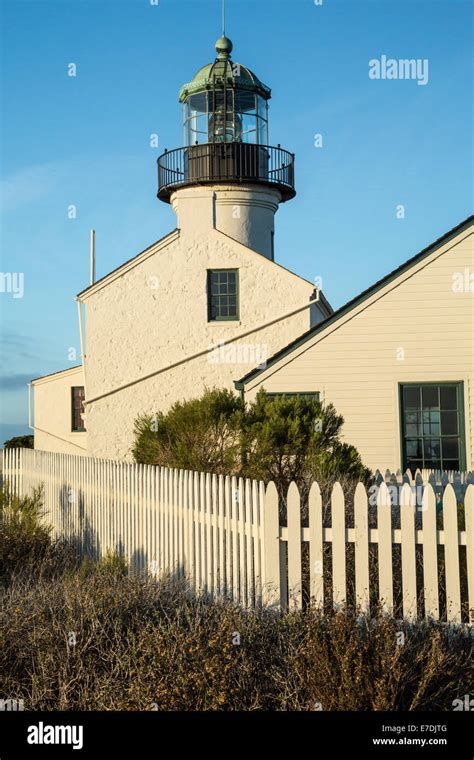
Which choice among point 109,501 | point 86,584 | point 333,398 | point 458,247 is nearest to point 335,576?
point 86,584

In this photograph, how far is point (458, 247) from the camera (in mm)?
15320

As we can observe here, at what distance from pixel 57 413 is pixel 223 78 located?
11.1 m

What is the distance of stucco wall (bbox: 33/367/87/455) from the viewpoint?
26.0 metres

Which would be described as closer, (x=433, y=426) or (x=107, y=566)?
(x=107, y=566)

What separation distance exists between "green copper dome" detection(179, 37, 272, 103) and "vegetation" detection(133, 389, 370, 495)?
1517 centimetres

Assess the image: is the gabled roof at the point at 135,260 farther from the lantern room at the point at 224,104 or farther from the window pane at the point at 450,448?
the window pane at the point at 450,448

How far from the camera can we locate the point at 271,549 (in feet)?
24.3

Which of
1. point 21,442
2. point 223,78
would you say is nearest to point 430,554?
point 223,78

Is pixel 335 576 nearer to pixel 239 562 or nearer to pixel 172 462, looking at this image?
pixel 239 562

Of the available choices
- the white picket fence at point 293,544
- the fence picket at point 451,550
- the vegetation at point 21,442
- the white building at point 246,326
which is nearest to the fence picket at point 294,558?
the white picket fence at point 293,544

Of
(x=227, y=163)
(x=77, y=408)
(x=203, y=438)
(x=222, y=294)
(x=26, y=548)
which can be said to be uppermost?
(x=227, y=163)

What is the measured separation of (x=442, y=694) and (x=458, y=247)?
35.5ft

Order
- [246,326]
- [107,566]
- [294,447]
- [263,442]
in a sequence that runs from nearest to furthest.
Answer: [107,566] → [263,442] → [294,447] → [246,326]

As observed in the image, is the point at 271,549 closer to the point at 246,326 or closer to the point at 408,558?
the point at 408,558
